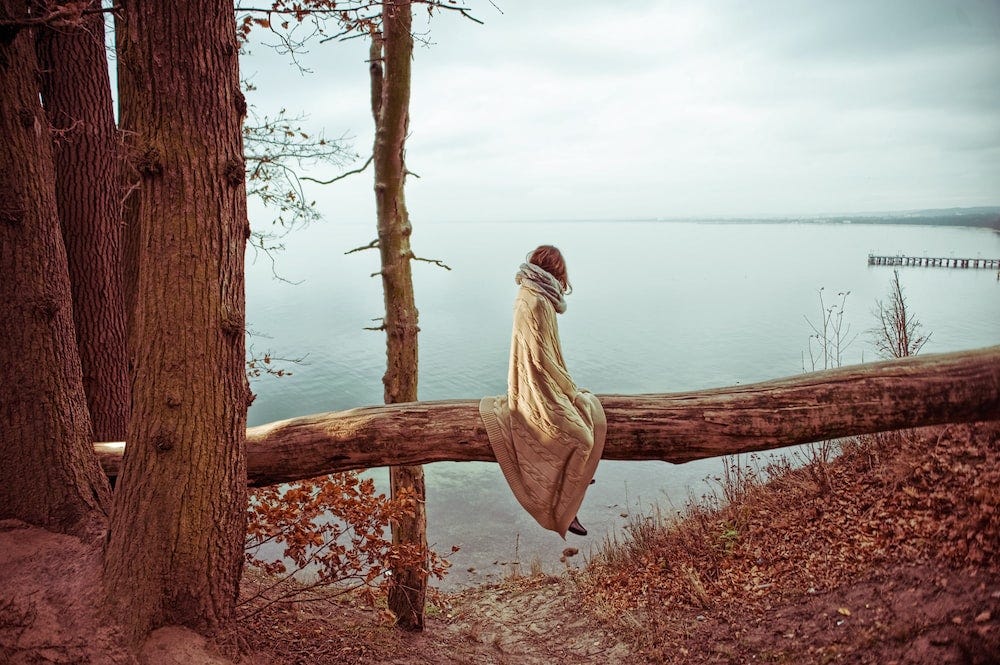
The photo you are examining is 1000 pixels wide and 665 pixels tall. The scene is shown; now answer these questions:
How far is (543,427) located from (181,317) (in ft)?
6.72

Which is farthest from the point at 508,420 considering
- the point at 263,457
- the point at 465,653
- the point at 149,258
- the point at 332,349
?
the point at 332,349

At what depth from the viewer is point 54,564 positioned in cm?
298

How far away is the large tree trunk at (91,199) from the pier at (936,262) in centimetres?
5807

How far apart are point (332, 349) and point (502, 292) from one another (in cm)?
1915

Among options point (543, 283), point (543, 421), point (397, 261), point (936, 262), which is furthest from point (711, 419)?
point (936, 262)

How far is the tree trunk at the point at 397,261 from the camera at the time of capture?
5504 mm

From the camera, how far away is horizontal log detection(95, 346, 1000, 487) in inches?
141

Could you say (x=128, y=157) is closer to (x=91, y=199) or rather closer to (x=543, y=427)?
(x=91, y=199)

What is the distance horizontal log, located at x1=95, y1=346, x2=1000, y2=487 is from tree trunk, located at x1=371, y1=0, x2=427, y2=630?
6.36 ft

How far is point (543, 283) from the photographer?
4.05 metres

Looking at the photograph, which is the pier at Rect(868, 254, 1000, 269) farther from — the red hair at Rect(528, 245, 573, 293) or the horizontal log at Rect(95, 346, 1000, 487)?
the red hair at Rect(528, 245, 573, 293)

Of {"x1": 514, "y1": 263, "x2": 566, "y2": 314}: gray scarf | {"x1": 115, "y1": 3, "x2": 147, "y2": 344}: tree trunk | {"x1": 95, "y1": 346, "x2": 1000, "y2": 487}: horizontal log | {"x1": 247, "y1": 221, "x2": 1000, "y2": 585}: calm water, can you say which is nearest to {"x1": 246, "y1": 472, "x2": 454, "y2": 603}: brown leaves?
{"x1": 95, "y1": 346, "x2": 1000, "y2": 487}: horizontal log

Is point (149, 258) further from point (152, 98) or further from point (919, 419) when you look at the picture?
point (919, 419)

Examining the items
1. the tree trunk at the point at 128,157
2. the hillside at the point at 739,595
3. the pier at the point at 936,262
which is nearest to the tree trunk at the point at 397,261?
the hillside at the point at 739,595
